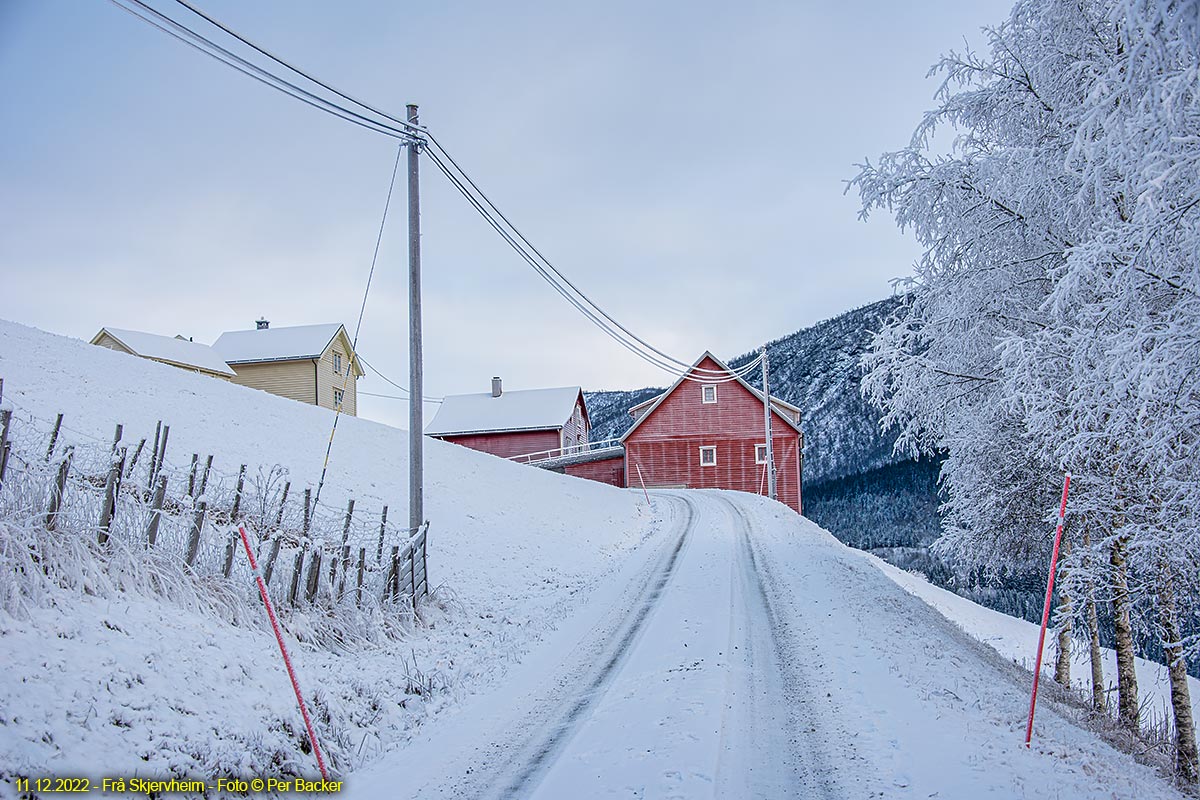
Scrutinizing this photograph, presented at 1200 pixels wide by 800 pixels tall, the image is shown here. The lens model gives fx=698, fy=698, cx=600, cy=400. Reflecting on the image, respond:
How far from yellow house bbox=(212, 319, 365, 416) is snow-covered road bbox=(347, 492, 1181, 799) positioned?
3516 cm

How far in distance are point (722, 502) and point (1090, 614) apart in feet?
62.8

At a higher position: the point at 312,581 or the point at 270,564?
the point at 270,564

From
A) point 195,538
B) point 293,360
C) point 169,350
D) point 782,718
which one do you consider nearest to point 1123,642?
point 782,718

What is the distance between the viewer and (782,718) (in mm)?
6930

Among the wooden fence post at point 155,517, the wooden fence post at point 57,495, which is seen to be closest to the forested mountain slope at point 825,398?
the wooden fence post at point 155,517

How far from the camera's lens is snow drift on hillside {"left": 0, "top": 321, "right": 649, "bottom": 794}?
532cm

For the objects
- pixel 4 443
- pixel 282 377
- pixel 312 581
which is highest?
pixel 282 377

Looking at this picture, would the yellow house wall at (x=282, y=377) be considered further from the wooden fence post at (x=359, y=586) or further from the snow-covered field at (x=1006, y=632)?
the wooden fence post at (x=359, y=586)

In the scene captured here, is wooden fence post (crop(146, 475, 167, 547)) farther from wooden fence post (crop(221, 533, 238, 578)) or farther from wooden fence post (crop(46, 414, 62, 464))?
wooden fence post (crop(46, 414, 62, 464))

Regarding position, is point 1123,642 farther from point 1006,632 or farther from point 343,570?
point 1006,632

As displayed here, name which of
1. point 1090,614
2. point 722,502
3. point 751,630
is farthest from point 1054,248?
point 722,502

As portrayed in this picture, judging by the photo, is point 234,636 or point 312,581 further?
point 312,581

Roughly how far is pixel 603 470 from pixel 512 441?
24.7 ft

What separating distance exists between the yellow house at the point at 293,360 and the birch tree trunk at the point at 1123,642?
39.5 meters
